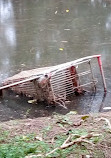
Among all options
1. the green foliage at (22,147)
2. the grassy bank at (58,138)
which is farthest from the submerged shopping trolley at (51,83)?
the green foliage at (22,147)

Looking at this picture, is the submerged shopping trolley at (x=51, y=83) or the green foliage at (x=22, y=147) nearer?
the green foliage at (x=22, y=147)

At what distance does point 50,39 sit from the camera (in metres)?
11.0

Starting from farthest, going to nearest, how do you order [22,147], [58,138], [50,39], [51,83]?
[50,39] → [51,83] → [58,138] → [22,147]

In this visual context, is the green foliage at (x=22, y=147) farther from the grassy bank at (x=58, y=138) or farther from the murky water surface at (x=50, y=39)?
the murky water surface at (x=50, y=39)

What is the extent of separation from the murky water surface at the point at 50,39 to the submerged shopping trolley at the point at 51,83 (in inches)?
8.2

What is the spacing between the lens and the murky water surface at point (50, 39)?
22.8 ft

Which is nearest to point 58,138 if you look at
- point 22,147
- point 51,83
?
point 22,147

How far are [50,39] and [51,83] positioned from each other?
4460mm

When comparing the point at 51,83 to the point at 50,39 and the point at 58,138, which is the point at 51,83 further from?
the point at 50,39

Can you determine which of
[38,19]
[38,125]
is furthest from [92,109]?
[38,19]

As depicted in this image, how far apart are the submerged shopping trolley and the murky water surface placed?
0.21 metres

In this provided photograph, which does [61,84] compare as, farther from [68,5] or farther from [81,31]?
[68,5]

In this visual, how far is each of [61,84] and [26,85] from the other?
0.74 m

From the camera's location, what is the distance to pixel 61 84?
23.1ft
